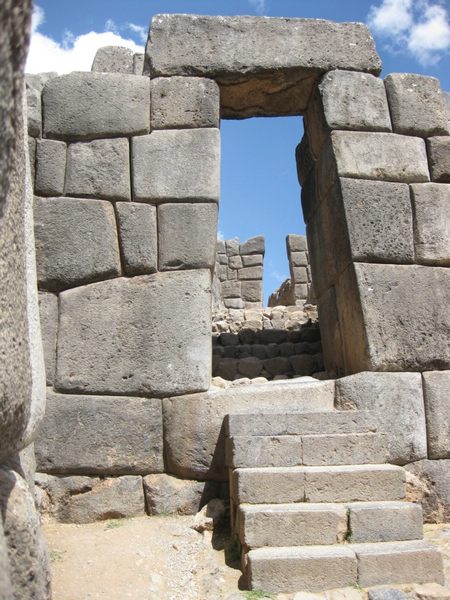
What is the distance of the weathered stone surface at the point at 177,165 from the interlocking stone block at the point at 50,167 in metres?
0.58

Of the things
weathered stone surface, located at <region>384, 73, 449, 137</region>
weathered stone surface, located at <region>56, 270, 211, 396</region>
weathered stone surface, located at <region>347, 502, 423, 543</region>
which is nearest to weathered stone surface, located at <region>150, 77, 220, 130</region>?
weathered stone surface, located at <region>56, 270, 211, 396</region>

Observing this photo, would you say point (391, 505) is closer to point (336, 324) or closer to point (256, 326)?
point (336, 324)

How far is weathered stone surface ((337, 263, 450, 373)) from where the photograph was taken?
4746 millimetres

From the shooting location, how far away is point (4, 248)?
1.47m

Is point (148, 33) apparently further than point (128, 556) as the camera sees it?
Yes

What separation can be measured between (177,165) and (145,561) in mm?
2955

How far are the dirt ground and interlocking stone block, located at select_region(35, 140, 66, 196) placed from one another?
2533 millimetres

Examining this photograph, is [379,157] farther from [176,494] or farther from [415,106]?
[176,494]

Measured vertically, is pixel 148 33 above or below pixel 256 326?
above

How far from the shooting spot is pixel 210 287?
4.80m

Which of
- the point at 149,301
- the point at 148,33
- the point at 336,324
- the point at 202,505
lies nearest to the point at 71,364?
the point at 149,301

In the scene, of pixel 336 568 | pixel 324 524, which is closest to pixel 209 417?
pixel 324 524

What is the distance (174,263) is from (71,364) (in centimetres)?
109

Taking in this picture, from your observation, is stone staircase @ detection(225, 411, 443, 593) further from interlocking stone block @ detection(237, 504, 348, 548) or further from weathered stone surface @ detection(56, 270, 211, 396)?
weathered stone surface @ detection(56, 270, 211, 396)
